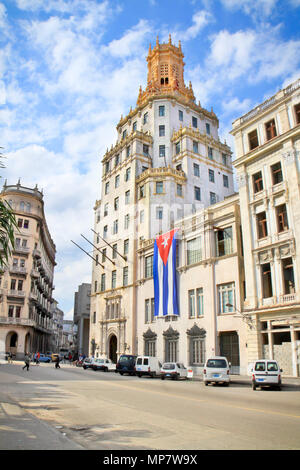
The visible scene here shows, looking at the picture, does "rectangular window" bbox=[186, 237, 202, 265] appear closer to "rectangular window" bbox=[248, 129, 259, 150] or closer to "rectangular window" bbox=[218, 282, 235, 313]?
"rectangular window" bbox=[218, 282, 235, 313]

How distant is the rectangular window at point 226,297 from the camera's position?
1307 inches

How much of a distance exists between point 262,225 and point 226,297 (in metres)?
7.37

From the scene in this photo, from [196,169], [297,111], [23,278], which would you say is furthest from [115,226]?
[297,111]

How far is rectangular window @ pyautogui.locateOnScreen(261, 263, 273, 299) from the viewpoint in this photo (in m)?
29.7

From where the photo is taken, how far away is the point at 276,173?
31.0 meters

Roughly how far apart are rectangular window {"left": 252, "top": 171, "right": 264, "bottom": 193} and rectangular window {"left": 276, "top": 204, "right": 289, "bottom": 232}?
2.92 metres

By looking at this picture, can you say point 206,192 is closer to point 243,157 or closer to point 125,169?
point 125,169

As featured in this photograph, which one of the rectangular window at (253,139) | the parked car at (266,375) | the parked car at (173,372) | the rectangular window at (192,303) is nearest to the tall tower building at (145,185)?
the rectangular window at (192,303)

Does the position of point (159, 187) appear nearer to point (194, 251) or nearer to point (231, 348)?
point (194, 251)

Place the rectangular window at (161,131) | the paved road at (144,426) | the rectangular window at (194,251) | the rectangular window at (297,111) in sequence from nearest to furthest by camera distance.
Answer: the paved road at (144,426)
the rectangular window at (297,111)
the rectangular window at (194,251)
the rectangular window at (161,131)

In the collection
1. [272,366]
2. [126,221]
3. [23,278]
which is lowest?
[272,366]

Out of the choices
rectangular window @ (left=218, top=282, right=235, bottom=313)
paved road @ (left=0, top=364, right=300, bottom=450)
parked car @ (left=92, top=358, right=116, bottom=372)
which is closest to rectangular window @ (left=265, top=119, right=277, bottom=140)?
rectangular window @ (left=218, top=282, right=235, bottom=313)

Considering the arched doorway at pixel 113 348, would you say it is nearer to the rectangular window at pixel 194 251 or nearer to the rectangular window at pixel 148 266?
the rectangular window at pixel 148 266

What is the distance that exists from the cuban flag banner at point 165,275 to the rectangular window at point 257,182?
11081 mm
